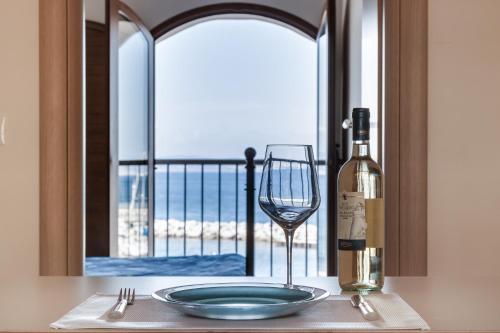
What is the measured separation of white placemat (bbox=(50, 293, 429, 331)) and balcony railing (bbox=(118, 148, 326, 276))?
11.1 ft

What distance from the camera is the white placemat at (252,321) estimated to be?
2.31ft

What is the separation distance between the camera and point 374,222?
94 centimetres

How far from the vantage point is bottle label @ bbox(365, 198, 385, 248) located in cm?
94

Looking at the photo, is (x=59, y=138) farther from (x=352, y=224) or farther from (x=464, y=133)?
(x=352, y=224)

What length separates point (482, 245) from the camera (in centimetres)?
220

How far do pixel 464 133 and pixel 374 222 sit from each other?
1.37m

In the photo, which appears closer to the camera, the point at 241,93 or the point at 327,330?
the point at 327,330

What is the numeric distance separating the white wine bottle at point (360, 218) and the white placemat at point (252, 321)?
0.36ft

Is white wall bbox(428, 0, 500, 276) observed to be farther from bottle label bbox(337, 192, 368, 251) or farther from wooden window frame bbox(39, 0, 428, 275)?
bottle label bbox(337, 192, 368, 251)

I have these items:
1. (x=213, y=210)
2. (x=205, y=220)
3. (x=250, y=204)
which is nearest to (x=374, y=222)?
(x=250, y=204)

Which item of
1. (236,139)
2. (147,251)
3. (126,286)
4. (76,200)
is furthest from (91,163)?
(236,139)

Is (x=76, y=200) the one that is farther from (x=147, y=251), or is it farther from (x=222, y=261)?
(x=147, y=251)
